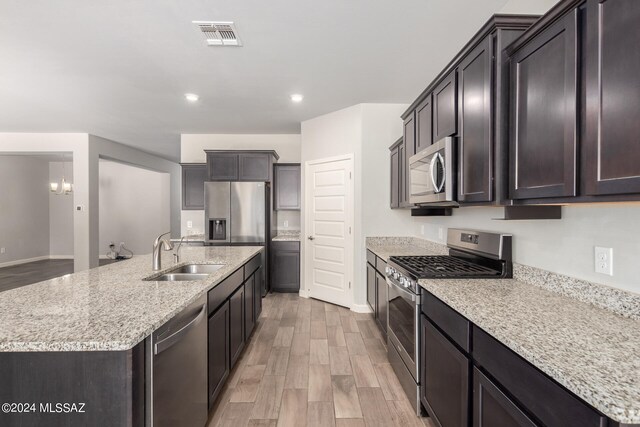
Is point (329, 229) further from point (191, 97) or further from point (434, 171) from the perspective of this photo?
point (191, 97)

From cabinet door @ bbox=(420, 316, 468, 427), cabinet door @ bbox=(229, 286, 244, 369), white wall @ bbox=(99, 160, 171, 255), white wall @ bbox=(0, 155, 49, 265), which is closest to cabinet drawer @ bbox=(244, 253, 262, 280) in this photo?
cabinet door @ bbox=(229, 286, 244, 369)

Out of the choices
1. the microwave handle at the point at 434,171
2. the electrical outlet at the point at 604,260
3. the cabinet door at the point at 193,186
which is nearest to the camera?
the electrical outlet at the point at 604,260

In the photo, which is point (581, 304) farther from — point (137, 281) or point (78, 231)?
point (78, 231)

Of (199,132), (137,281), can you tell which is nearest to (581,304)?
(137,281)

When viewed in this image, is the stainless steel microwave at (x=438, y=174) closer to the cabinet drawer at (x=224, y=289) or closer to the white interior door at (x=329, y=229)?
the cabinet drawer at (x=224, y=289)

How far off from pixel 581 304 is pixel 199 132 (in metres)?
5.68

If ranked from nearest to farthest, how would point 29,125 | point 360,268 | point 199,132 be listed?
point 360,268
point 29,125
point 199,132

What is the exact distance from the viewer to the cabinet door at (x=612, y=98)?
87 cm

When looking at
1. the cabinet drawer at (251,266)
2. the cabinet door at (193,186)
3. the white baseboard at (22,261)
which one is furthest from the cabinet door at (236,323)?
the white baseboard at (22,261)

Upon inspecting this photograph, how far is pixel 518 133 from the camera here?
1.39m

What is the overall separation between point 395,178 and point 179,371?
117 inches

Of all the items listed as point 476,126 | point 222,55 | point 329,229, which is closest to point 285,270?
point 329,229

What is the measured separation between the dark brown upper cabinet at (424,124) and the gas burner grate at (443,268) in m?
0.93

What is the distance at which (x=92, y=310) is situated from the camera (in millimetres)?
1273
